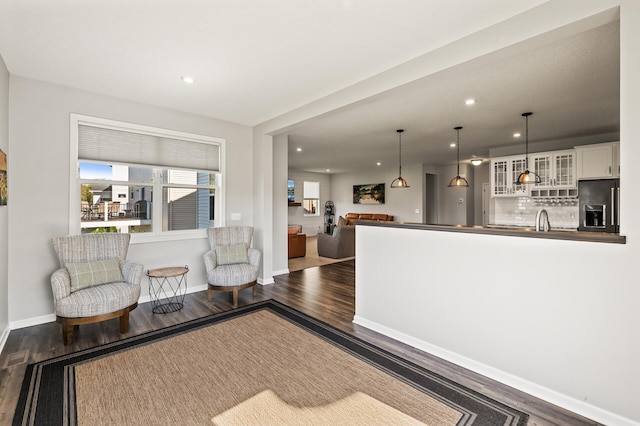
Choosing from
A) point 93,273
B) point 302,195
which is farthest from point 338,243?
point 93,273

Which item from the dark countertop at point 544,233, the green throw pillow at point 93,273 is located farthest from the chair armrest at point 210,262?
the dark countertop at point 544,233

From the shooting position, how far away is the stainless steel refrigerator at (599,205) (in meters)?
5.02

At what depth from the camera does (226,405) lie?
2078 millimetres

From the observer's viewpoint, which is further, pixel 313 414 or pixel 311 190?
pixel 311 190

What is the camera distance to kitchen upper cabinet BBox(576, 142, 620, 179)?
5035 mm

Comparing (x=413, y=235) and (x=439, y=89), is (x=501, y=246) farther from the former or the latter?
(x=439, y=89)

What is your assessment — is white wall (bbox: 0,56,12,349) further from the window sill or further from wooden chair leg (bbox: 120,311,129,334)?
the window sill

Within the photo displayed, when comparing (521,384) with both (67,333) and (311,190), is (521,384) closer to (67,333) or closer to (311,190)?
(67,333)

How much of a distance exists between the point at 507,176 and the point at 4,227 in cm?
792

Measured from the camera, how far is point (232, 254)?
4.43 meters

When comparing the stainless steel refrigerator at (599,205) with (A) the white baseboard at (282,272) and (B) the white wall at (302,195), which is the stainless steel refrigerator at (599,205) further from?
(B) the white wall at (302,195)

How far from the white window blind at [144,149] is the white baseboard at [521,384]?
11.9 ft

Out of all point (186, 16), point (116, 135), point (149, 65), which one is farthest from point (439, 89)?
point (116, 135)

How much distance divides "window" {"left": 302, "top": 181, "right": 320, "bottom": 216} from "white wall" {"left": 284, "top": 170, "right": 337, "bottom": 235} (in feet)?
0.48
